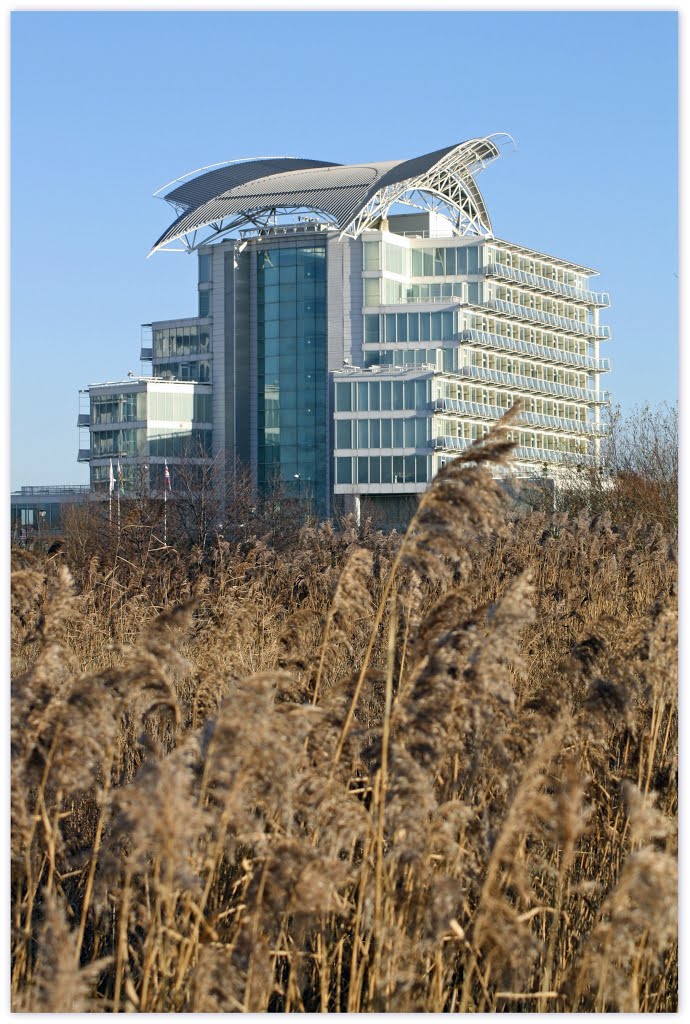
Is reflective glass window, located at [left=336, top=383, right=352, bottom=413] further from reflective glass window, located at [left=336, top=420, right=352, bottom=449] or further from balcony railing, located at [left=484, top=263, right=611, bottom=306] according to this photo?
balcony railing, located at [left=484, top=263, right=611, bottom=306]

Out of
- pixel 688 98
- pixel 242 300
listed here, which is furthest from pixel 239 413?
pixel 688 98

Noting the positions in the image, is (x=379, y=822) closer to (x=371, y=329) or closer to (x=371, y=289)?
(x=371, y=329)

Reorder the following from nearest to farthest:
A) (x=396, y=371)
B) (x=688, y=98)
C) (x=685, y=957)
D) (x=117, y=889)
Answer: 1. (x=685, y=957)
2. (x=117, y=889)
3. (x=688, y=98)
4. (x=396, y=371)

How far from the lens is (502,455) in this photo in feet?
11.2

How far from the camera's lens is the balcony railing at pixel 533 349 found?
7494cm

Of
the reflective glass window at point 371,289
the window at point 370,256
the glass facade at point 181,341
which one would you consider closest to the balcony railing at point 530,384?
the reflective glass window at point 371,289

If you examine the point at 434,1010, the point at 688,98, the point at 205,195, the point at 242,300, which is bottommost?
the point at 434,1010

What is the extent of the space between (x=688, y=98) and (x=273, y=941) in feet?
9.74

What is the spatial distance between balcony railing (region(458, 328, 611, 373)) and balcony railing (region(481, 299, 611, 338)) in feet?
4.62

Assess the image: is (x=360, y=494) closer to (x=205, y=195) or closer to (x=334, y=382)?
(x=334, y=382)

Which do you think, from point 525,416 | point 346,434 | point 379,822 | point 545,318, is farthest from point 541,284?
point 379,822

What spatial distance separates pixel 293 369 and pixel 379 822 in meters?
76.7

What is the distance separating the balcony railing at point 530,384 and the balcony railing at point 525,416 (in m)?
1.48

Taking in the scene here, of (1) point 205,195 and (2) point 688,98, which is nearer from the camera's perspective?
(2) point 688,98
